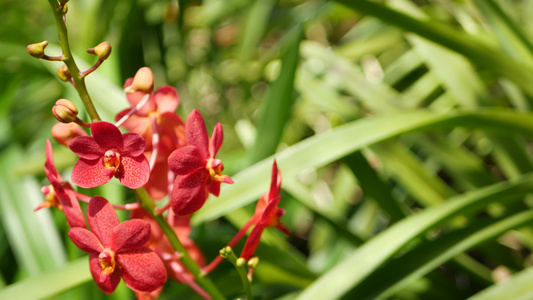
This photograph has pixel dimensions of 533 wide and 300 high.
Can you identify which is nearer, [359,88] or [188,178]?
[188,178]

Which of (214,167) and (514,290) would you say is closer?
(214,167)

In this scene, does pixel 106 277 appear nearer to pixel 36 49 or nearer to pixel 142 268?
pixel 142 268

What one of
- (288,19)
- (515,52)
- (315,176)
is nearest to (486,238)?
(515,52)

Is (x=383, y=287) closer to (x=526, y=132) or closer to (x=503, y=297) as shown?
(x=503, y=297)

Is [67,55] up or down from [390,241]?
up

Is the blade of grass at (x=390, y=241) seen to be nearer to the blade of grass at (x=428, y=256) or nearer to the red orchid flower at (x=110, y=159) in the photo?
the blade of grass at (x=428, y=256)

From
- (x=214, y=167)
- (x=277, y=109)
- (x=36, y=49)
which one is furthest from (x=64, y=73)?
(x=277, y=109)

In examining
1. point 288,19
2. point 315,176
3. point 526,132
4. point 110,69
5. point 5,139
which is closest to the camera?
point 526,132
